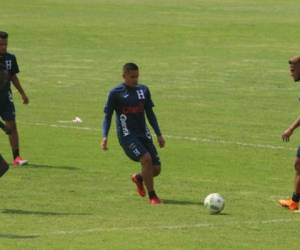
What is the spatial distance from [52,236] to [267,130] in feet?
44.0

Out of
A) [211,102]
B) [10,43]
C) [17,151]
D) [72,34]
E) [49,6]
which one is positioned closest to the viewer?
[17,151]

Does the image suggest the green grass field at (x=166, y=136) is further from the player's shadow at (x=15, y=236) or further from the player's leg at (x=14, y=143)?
the player's leg at (x=14, y=143)

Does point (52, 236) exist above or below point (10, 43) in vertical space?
above

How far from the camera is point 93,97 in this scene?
3447 cm

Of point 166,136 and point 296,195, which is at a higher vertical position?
point 296,195

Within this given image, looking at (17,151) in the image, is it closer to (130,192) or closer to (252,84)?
(130,192)

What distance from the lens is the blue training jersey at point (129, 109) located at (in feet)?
62.0

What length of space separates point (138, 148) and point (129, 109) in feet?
2.03

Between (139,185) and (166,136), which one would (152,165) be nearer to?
(139,185)

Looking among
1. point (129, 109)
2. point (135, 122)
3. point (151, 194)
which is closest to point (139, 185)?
point (151, 194)

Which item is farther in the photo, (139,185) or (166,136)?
(166,136)

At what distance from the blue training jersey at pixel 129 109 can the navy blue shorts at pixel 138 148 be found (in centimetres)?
9

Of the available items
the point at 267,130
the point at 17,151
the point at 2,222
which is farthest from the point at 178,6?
the point at 2,222

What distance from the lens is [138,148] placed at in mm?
18812
